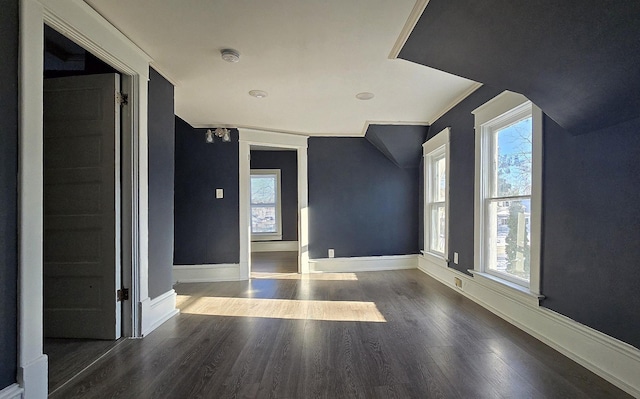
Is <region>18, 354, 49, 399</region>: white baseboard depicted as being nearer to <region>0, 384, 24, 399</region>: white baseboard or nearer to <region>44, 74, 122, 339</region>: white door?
<region>0, 384, 24, 399</region>: white baseboard

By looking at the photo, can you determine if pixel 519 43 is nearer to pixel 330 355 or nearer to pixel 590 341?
pixel 590 341

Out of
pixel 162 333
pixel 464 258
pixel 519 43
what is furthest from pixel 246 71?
pixel 464 258

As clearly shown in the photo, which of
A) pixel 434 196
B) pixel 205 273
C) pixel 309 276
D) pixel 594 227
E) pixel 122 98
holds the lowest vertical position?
pixel 309 276

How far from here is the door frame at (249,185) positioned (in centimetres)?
434

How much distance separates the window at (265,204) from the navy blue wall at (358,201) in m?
2.59

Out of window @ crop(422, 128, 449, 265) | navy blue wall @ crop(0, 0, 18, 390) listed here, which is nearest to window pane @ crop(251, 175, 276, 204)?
window @ crop(422, 128, 449, 265)

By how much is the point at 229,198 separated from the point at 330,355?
9.41 feet

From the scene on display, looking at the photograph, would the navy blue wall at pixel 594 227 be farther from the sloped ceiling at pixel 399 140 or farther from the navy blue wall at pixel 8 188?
the navy blue wall at pixel 8 188

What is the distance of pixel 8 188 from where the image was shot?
54.3 inches

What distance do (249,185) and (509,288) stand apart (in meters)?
3.27

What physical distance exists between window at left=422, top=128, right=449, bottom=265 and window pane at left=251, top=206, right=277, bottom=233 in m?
3.81

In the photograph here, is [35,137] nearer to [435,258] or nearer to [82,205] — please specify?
[82,205]

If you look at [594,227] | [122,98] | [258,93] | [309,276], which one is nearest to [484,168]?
[594,227]

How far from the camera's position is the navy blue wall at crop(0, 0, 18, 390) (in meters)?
1.35
